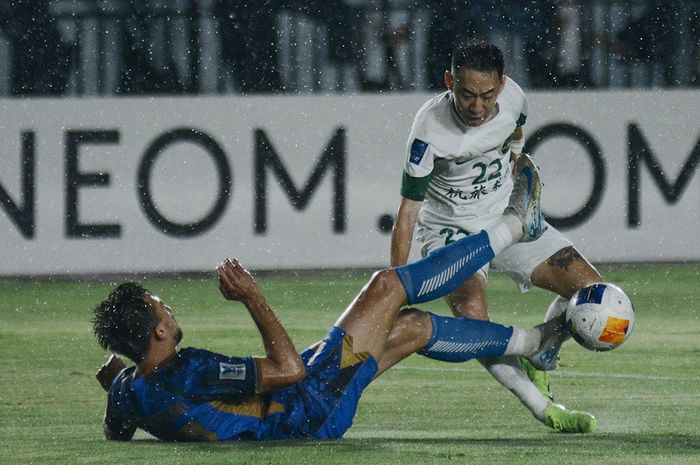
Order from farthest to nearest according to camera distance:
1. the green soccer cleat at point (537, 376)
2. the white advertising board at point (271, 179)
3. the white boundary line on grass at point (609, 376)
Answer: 1. the white advertising board at point (271, 179)
2. the white boundary line on grass at point (609, 376)
3. the green soccer cleat at point (537, 376)

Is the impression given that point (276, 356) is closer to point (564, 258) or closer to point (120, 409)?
point (120, 409)

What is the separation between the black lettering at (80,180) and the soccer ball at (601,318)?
20.9 ft

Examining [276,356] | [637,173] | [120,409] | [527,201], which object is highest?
[527,201]

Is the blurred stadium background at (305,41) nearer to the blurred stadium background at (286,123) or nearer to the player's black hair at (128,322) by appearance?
the blurred stadium background at (286,123)

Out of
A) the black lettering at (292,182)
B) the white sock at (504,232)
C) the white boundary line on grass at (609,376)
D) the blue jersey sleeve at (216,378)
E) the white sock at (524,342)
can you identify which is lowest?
the white boundary line on grass at (609,376)

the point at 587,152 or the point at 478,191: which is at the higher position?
the point at 478,191

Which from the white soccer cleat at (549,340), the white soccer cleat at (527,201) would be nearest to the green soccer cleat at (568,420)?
the white soccer cleat at (549,340)

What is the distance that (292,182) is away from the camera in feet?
40.9

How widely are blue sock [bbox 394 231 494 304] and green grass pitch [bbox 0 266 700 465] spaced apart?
557mm

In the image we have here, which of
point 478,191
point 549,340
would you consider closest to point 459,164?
point 478,191

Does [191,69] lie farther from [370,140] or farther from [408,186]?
[408,186]

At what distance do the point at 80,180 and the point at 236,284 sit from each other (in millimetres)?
7066

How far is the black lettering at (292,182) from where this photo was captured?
489 inches

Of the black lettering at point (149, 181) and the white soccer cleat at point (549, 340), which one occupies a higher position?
the white soccer cleat at point (549, 340)
